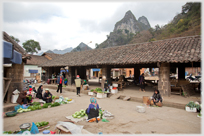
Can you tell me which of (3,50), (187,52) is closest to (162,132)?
(3,50)

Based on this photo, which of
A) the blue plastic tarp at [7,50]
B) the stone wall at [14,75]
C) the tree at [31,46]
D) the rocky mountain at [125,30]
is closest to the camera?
the blue plastic tarp at [7,50]

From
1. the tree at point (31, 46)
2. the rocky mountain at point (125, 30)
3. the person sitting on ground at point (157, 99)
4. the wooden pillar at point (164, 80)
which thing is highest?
the rocky mountain at point (125, 30)

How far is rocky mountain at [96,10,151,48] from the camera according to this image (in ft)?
196

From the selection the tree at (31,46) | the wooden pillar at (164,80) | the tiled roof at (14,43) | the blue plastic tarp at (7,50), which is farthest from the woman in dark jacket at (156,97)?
the tree at (31,46)

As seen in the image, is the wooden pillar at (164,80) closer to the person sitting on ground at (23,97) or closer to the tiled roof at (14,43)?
the person sitting on ground at (23,97)

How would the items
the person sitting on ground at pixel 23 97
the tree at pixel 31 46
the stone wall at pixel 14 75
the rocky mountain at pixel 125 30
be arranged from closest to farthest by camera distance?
the person sitting on ground at pixel 23 97, the stone wall at pixel 14 75, the tree at pixel 31 46, the rocky mountain at pixel 125 30

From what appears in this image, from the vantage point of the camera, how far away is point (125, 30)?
2682 inches

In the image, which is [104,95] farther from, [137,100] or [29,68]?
[29,68]

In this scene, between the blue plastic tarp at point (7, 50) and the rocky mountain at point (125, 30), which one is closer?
the blue plastic tarp at point (7, 50)

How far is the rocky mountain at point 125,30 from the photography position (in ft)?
196

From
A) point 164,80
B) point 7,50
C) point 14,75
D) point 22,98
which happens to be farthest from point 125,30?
point 7,50

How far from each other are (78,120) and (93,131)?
1.10 m

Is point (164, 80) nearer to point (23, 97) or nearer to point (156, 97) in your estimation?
point (156, 97)

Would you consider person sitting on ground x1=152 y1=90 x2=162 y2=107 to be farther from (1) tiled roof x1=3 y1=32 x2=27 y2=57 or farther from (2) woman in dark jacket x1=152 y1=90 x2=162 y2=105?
(1) tiled roof x1=3 y1=32 x2=27 y2=57
